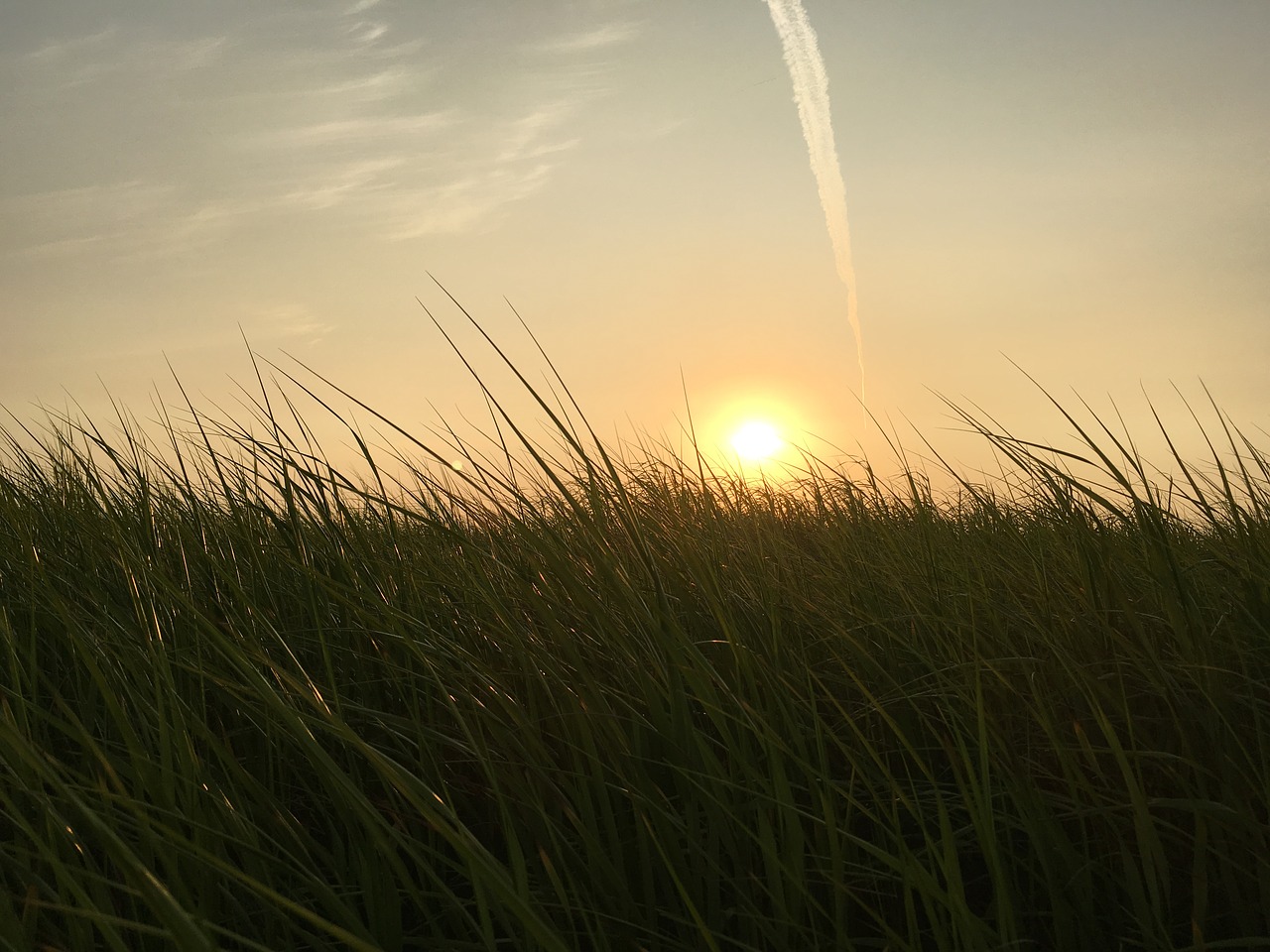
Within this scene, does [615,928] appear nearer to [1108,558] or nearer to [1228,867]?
[1228,867]

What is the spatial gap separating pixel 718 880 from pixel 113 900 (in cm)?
77

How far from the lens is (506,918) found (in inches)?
37.7

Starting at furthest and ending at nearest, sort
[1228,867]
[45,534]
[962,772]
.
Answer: [45,534]
[962,772]
[1228,867]

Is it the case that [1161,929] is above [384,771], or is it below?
below

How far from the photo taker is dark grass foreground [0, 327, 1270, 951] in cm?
99

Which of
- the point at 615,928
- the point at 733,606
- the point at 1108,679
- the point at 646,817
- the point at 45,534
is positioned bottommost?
the point at 615,928

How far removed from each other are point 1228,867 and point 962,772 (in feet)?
1.28

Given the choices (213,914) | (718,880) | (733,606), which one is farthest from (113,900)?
(733,606)

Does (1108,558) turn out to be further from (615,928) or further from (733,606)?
(615,928)

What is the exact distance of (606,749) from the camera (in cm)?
122

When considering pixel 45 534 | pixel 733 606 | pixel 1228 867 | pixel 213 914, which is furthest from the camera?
pixel 45 534

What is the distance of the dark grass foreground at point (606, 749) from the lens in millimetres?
986

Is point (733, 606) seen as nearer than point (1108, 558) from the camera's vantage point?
No

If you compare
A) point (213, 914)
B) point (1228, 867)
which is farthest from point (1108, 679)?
point (213, 914)
